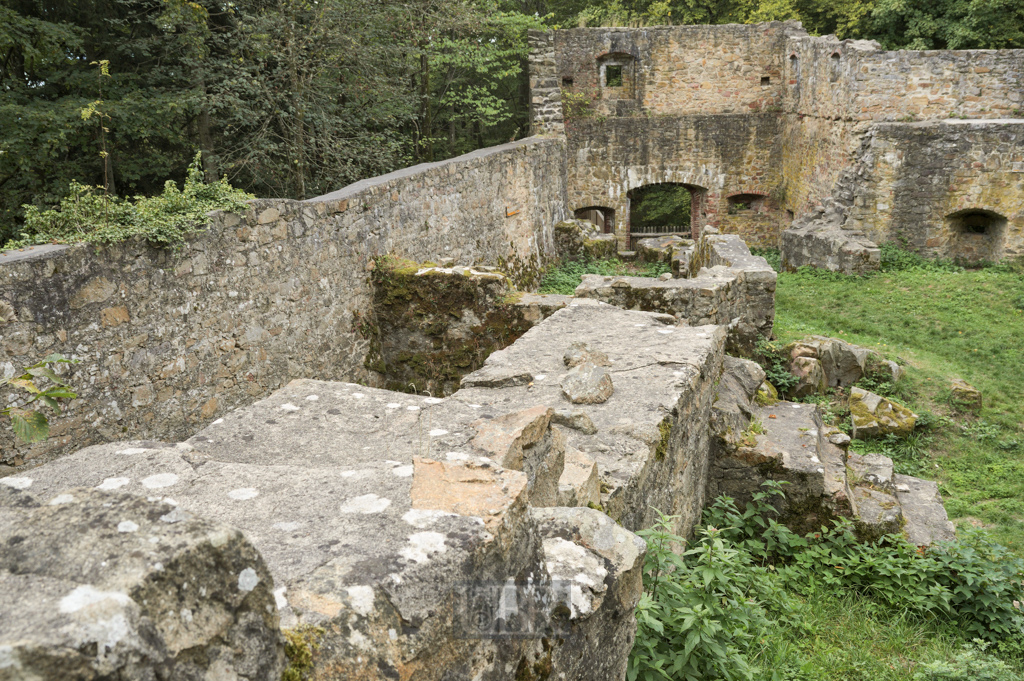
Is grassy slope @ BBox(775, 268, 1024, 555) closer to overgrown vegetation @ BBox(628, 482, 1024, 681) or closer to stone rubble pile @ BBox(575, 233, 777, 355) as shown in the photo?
stone rubble pile @ BBox(575, 233, 777, 355)

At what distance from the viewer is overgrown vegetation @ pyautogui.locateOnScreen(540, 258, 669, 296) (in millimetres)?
12817

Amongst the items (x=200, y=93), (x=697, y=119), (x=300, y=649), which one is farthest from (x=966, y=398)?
(x=697, y=119)

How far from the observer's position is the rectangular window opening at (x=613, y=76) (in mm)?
18672

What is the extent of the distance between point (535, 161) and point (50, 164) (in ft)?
25.5


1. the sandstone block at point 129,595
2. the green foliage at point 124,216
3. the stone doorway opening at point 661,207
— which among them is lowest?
the stone doorway opening at point 661,207

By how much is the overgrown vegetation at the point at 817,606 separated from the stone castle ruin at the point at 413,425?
322mm

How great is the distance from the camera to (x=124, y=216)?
466cm

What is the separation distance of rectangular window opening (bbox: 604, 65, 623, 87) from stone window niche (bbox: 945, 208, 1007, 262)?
8.43 metres

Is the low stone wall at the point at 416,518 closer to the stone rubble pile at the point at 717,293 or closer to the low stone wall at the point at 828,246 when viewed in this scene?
the stone rubble pile at the point at 717,293

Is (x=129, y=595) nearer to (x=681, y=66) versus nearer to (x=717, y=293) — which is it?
(x=717, y=293)

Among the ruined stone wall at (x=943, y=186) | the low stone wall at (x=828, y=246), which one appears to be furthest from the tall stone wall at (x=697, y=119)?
the ruined stone wall at (x=943, y=186)

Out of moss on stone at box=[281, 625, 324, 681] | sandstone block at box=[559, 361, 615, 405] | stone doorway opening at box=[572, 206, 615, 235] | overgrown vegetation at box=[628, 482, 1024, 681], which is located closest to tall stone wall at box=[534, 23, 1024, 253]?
stone doorway opening at box=[572, 206, 615, 235]

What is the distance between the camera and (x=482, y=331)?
23.4 feet

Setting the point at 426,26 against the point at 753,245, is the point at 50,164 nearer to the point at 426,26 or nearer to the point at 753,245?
the point at 426,26
